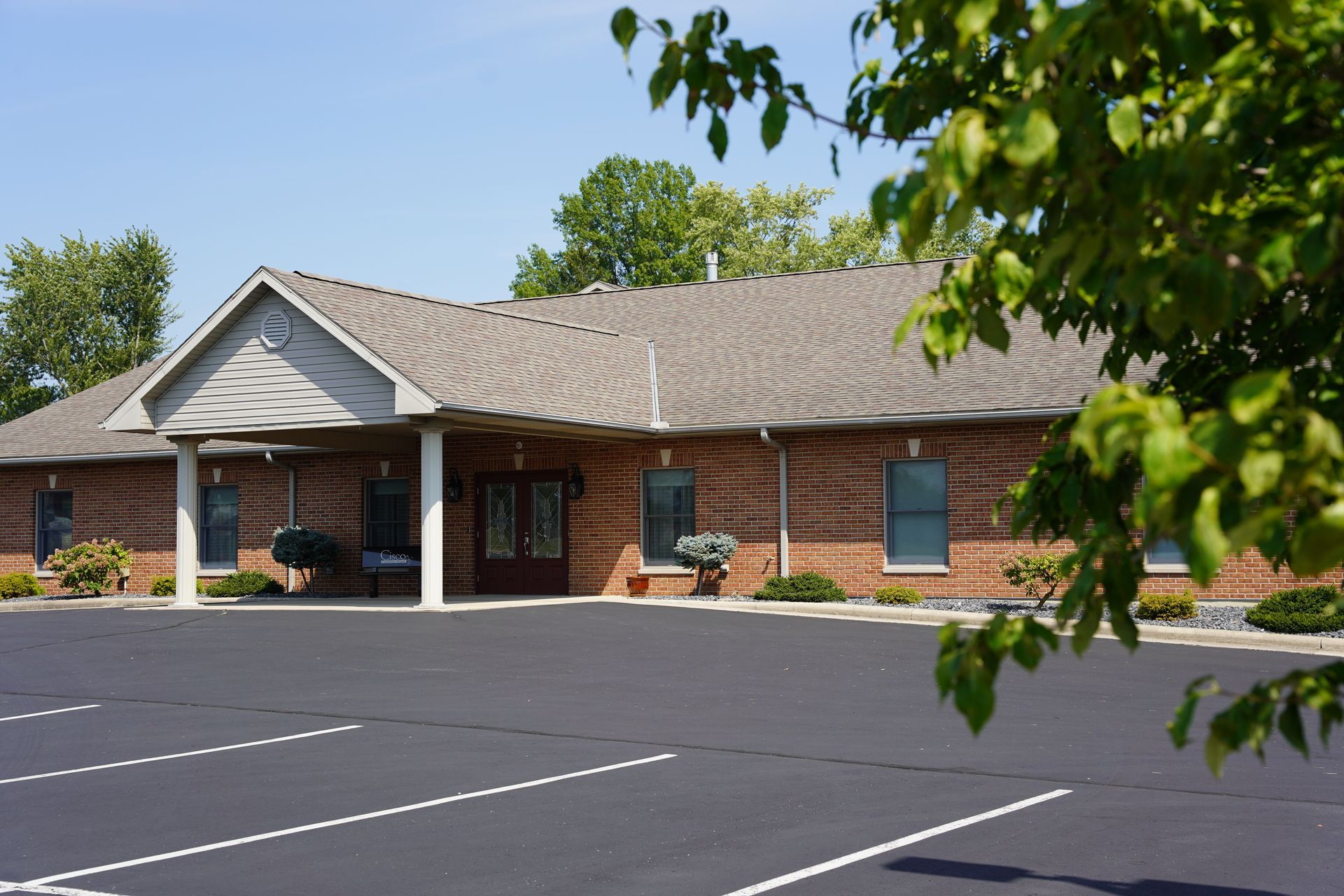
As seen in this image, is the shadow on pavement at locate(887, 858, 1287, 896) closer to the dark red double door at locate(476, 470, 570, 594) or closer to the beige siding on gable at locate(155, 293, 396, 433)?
the beige siding on gable at locate(155, 293, 396, 433)

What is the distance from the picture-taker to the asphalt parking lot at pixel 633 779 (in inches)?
295

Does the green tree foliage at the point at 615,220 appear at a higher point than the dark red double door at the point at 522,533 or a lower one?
higher

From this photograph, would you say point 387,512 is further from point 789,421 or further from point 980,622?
point 980,622

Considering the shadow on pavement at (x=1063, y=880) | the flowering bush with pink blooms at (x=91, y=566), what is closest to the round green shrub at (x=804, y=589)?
the flowering bush with pink blooms at (x=91, y=566)

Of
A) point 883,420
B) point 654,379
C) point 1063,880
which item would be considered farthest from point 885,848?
Result: point 654,379

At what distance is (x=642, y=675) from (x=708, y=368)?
13187 millimetres

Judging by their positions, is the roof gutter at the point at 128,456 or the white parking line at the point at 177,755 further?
the roof gutter at the point at 128,456

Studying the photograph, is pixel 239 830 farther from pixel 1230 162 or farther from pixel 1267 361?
pixel 1230 162

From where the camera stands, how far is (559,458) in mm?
27000

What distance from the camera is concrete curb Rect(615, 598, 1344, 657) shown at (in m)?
17.5

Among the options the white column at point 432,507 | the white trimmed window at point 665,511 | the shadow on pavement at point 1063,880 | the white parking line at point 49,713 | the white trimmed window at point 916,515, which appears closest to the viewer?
the shadow on pavement at point 1063,880

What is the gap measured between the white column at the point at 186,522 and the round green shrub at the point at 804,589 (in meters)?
10.6

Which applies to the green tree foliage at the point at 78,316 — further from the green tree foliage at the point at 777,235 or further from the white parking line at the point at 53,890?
the white parking line at the point at 53,890

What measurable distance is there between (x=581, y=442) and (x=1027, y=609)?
958cm
